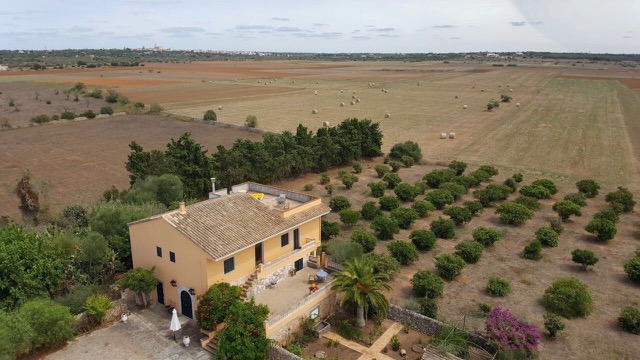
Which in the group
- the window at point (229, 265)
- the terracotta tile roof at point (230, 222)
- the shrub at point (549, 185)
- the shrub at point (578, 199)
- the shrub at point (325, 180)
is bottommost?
the shrub at point (325, 180)

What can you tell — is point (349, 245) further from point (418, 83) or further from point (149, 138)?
point (418, 83)

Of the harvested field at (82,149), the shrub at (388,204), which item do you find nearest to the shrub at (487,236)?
the shrub at (388,204)

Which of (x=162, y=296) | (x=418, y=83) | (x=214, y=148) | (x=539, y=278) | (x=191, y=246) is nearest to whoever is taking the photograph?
(x=191, y=246)

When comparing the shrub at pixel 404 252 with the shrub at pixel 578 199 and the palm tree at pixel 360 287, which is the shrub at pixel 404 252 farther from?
the shrub at pixel 578 199

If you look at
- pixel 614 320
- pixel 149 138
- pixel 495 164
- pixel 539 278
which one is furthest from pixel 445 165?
pixel 149 138

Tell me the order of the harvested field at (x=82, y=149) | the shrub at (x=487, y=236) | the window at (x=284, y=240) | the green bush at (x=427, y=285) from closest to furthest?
the green bush at (x=427, y=285) < the window at (x=284, y=240) < the shrub at (x=487, y=236) < the harvested field at (x=82, y=149)

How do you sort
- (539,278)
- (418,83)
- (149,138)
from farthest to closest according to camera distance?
1. (418,83)
2. (149,138)
3. (539,278)
